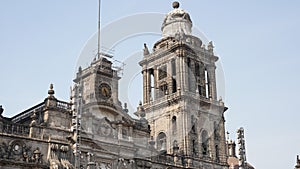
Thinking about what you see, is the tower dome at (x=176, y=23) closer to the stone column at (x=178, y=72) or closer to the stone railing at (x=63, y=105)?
the stone column at (x=178, y=72)

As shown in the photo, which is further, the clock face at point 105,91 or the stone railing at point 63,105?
the clock face at point 105,91

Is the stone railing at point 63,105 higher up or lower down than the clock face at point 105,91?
lower down

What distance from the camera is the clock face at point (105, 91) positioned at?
137 feet

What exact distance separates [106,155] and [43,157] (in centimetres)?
561

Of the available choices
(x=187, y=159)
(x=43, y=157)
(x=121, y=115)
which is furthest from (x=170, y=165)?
(x=43, y=157)

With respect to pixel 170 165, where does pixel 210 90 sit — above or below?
above

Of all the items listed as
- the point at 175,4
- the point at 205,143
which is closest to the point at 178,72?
the point at 205,143

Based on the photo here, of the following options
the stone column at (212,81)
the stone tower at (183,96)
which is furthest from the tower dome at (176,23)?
the stone column at (212,81)

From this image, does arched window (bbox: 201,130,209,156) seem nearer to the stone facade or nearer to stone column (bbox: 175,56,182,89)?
the stone facade

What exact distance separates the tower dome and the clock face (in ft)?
43.9

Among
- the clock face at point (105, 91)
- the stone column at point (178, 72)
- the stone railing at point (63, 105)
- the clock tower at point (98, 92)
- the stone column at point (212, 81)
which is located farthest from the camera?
the stone column at point (212, 81)

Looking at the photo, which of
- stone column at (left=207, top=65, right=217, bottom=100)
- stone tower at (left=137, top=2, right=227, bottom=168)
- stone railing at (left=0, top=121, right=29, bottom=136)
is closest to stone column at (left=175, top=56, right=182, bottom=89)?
stone tower at (left=137, top=2, right=227, bottom=168)

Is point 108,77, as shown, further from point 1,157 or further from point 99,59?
point 1,157

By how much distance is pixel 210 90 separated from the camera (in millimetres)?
51781
